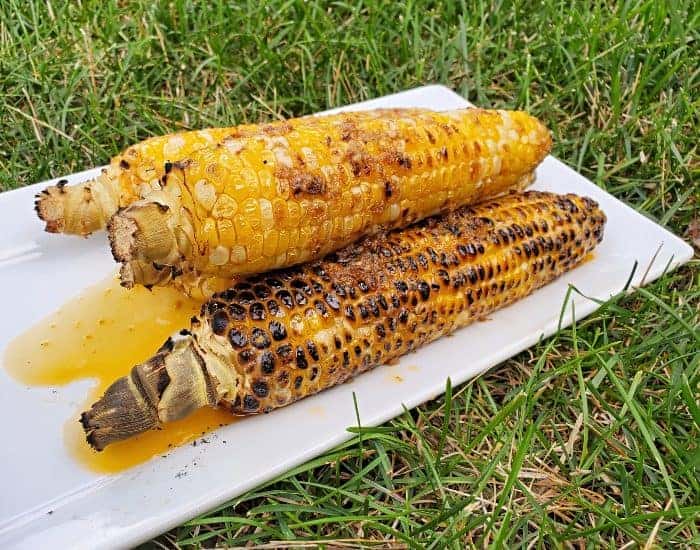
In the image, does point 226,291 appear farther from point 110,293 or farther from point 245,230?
point 110,293

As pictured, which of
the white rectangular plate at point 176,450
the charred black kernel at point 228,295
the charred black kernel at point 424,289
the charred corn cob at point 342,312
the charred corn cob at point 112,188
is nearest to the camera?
the white rectangular plate at point 176,450

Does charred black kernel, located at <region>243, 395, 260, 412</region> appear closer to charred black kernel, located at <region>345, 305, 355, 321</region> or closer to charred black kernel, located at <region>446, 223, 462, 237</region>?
charred black kernel, located at <region>345, 305, 355, 321</region>

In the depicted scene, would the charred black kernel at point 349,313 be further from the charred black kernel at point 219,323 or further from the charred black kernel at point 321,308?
the charred black kernel at point 219,323

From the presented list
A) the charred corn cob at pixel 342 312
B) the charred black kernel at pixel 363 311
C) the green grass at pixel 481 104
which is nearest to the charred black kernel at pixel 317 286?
the charred corn cob at pixel 342 312

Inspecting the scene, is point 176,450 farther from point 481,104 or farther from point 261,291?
point 481,104

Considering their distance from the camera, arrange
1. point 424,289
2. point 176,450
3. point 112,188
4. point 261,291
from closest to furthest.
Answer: point 176,450, point 261,291, point 424,289, point 112,188

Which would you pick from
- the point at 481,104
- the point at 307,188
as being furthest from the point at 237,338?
the point at 481,104
